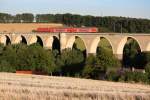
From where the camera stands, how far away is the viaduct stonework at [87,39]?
64431 millimetres

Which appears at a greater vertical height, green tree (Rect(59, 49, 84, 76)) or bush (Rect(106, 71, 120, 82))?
bush (Rect(106, 71, 120, 82))

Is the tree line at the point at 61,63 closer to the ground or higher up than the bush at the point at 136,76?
closer to the ground

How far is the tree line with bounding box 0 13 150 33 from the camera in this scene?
343 ft

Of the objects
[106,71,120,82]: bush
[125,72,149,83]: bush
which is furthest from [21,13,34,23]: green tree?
[125,72,149,83]: bush

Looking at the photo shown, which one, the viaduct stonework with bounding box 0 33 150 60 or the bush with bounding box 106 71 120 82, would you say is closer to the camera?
the bush with bounding box 106 71 120 82

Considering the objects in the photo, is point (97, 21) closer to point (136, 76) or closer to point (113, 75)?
point (113, 75)

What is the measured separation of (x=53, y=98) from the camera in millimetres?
11312

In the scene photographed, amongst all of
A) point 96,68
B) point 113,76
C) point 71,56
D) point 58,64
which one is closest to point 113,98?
point 113,76

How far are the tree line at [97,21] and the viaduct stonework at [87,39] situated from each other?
18.7 meters

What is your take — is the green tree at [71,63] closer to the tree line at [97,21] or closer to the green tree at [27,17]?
the tree line at [97,21]

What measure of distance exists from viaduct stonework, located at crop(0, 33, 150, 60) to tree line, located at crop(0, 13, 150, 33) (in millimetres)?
18705

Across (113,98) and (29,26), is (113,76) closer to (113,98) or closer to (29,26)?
(113,98)

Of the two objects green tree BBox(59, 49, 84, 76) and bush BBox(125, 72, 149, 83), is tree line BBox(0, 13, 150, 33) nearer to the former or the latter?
green tree BBox(59, 49, 84, 76)

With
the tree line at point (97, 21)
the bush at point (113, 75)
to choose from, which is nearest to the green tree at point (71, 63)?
the bush at point (113, 75)
